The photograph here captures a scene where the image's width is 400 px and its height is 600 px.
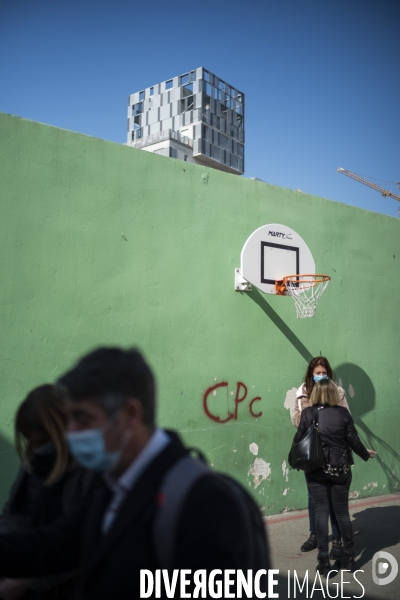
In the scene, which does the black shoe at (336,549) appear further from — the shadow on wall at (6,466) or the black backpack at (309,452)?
the shadow on wall at (6,466)

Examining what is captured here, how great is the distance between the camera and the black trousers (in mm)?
5457

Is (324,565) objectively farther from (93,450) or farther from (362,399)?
(93,450)

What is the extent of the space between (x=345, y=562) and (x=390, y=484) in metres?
3.91

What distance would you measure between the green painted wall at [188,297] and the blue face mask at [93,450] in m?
4.37

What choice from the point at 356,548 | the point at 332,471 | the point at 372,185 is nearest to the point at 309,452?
the point at 332,471

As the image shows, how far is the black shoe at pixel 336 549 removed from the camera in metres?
5.57

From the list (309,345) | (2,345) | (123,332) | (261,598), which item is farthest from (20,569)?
(309,345)

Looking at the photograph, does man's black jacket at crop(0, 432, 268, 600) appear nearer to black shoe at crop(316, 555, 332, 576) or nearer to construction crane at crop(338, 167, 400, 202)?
black shoe at crop(316, 555, 332, 576)

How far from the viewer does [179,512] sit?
4.91 feet

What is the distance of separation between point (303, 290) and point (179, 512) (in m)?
6.72

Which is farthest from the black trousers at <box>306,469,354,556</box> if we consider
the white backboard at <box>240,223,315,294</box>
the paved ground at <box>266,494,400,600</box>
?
the white backboard at <box>240,223,315,294</box>

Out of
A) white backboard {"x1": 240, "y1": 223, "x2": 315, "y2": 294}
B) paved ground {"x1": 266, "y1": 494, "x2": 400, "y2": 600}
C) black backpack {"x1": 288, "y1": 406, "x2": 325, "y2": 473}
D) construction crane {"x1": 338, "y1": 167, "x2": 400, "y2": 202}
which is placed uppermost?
construction crane {"x1": 338, "y1": 167, "x2": 400, "y2": 202}

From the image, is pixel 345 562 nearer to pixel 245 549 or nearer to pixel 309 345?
pixel 309 345

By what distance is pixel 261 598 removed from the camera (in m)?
1.75
